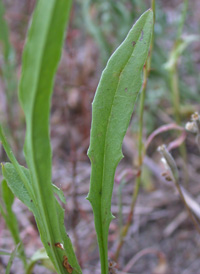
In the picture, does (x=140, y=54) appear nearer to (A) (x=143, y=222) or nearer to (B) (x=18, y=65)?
(A) (x=143, y=222)

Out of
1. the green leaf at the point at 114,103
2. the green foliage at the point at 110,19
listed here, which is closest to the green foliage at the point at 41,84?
the green leaf at the point at 114,103

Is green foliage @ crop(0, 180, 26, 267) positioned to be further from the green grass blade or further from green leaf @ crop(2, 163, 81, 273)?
the green grass blade

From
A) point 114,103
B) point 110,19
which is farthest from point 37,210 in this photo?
point 110,19

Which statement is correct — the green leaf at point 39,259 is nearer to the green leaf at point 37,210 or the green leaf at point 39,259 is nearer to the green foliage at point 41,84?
the green leaf at point 37,210

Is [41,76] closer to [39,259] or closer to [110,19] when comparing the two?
[39,259]

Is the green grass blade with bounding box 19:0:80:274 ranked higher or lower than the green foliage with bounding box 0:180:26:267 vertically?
higher

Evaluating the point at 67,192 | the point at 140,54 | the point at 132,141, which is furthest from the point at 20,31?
the point at 140,54

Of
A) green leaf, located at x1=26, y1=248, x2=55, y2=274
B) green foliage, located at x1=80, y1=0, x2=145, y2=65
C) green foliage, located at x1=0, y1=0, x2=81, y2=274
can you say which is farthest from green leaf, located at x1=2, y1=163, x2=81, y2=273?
green foliage, located at x1=80, y1=0, x2=145, y2=65
